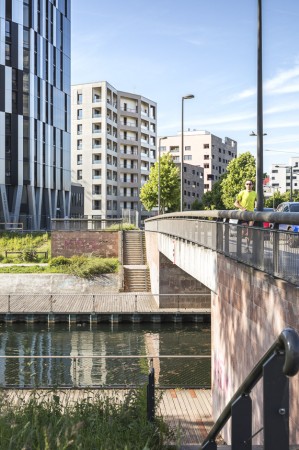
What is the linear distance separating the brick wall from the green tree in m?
23.4

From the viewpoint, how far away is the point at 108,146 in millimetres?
83000

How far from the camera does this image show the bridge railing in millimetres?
7070

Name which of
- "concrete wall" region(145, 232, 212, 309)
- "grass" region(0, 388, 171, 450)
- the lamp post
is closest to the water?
"concrete wall" region(145, 232, 212, 309)

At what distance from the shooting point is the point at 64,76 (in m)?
66.4

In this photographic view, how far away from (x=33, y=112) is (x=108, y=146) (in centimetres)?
2637

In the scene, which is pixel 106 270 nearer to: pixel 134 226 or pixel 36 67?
pixel 134 226

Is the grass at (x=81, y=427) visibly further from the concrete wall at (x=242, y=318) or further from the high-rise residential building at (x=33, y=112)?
the high-rise residential building at (x=33, y=112)

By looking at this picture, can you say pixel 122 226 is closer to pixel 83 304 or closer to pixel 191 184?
pixel 83 304

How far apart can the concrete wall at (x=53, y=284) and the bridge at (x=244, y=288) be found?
744 inches

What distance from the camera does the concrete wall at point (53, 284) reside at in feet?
113

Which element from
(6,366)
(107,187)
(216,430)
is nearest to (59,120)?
(107,187)

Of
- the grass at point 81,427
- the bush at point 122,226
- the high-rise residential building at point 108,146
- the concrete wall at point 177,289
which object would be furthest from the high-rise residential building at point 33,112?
the grass at point 81,427

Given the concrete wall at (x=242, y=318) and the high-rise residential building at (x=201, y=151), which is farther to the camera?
the high-rise residential building at (x=201, y=151)

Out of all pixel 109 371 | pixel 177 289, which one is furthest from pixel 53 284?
pixel 109 371
